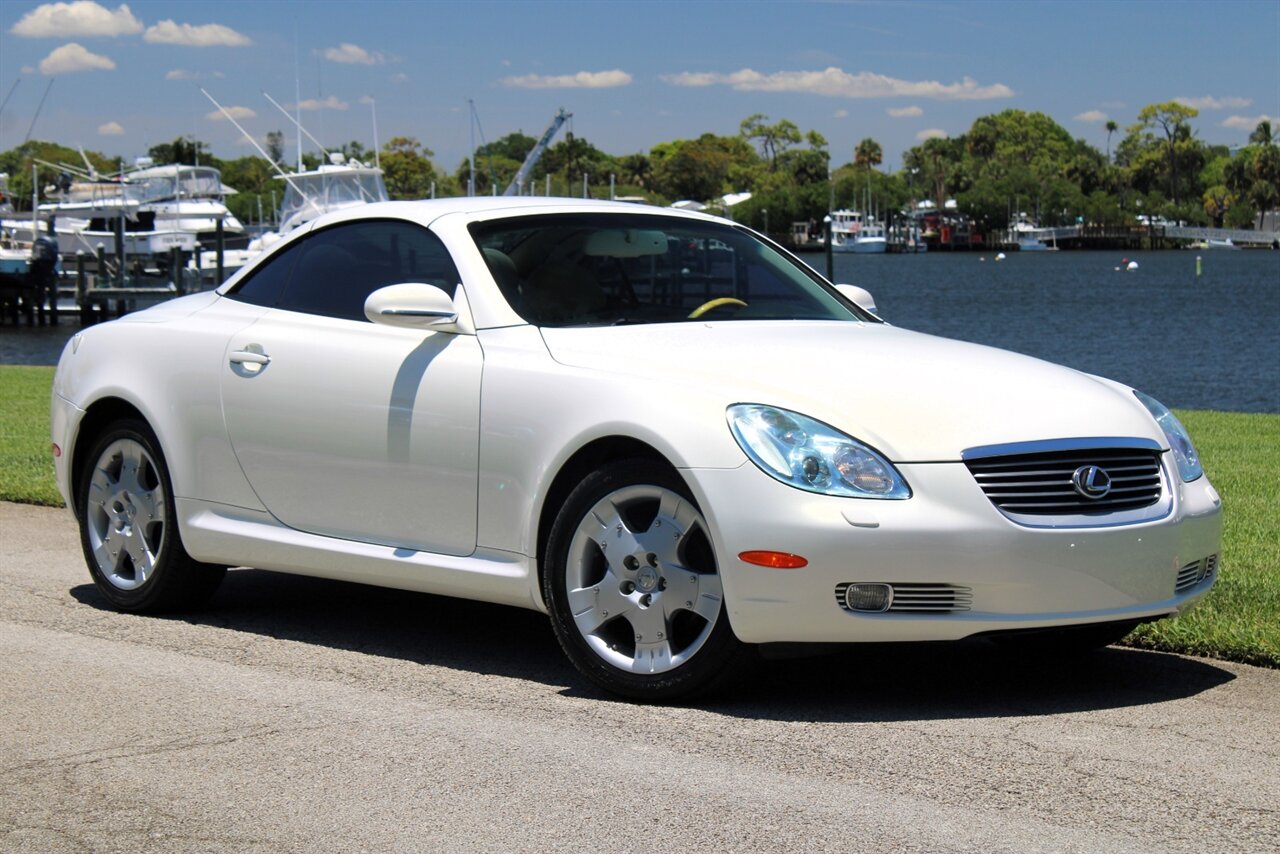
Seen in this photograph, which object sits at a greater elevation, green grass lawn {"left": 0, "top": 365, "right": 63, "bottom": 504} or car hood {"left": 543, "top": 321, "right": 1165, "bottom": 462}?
car hood {"left": 543, "top": 321, "right": 1165, "bottom": 462}

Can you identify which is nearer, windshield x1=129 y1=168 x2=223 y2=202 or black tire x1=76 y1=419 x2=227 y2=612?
black tire x1=76 y1=419 x2=227 y2=612

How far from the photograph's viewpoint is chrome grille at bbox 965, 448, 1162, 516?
504cm

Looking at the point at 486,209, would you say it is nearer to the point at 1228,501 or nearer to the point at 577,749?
the point at 577,749

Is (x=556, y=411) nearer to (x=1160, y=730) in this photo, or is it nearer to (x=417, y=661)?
(x=417, y=661)

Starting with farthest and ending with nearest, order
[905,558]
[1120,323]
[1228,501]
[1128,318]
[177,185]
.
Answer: [177,185], [1128,318], [1120,323], [1228,501], [905,558]

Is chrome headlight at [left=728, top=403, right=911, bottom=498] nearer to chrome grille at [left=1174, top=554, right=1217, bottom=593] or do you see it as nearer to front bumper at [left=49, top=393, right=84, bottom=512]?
chrome grille at [left=1174, top=554, right=1217, bottom=593]

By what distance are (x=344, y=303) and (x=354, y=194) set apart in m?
54.8

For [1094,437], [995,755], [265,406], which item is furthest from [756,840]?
[265,406]

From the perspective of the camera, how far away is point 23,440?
1344 centimetres

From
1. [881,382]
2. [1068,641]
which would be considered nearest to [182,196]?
[1068,641]

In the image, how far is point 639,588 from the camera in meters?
5.32

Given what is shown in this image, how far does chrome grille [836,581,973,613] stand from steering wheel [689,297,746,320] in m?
1.46

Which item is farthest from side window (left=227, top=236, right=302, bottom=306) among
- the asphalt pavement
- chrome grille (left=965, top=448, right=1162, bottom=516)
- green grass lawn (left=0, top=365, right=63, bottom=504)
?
green grass lawn (left=0, top=365, right=63, bottom=504)

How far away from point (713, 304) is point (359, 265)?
4.32 ft
